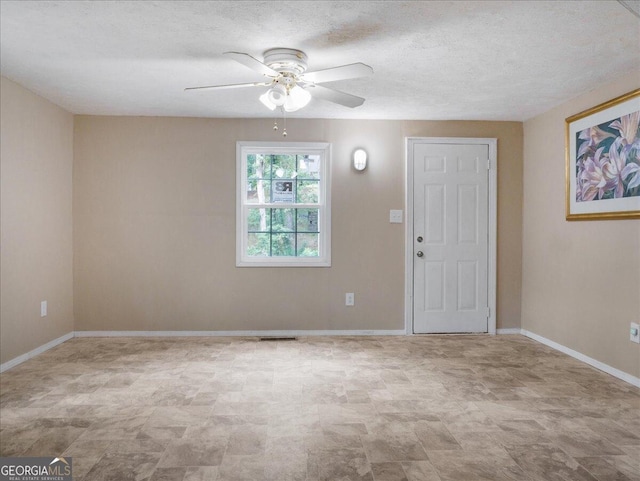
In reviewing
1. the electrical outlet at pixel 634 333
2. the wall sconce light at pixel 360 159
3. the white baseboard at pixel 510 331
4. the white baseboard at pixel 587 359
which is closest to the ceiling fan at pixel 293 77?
the wall sconce light at pixel 360 159

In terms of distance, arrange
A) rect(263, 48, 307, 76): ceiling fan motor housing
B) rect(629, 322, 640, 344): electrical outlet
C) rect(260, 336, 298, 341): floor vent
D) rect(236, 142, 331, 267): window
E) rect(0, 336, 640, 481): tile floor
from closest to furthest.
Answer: rect(0, 336, 640, 481): tile floor, rect(263, 48, 307, 76): ceiling fan motor housing, rect(629, 322, 640, 344): electrical outlet, rect(260, 336, 298, 341): floor vent, rect(236, 142, 331, 267): window

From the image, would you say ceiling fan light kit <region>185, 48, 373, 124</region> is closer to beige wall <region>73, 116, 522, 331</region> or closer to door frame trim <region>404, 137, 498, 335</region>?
beige wall <region>73, 116, 522, 331</region>

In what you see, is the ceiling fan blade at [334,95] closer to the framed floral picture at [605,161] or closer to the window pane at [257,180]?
the window pane at [257,180]

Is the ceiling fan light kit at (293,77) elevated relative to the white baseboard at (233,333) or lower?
elevated

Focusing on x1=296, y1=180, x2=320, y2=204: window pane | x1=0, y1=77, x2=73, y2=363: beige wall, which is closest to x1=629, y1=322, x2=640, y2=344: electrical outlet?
x1=296, y1=180, x2=320, y2=204: window pane

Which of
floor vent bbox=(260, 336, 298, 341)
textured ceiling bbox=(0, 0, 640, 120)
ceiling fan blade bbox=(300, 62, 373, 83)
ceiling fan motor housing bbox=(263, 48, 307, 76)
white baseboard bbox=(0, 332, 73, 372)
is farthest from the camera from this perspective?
floor vent bbox=(260, 336, 298, 341)

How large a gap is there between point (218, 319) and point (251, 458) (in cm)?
266

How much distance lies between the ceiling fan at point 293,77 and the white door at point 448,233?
1882mm

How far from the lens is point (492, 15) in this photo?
→ 2480 mm

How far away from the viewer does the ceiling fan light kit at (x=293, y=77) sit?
2.76 meters

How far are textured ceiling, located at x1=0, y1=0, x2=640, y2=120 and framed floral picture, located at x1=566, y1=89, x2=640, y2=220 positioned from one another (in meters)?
0.25

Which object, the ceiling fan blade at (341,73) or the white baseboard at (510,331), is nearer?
the ceiling fan blade at (341,73)

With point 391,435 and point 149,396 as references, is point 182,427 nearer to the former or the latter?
point 149,396

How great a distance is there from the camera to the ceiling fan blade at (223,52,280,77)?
2543 millimetres
